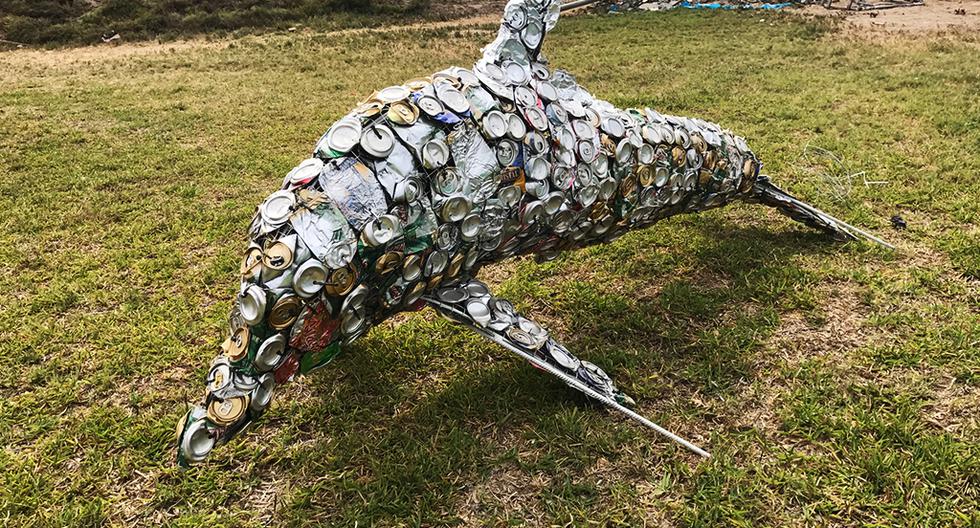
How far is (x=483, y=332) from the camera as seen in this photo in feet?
8.54

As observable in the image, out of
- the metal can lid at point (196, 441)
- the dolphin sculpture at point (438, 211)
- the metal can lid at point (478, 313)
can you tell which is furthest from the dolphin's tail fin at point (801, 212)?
the metal can lid at point (196, 441)

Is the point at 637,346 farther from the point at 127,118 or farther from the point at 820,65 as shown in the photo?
the point at 820,65

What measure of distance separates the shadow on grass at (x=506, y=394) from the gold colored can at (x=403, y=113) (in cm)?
137

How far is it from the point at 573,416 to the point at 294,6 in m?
15.6

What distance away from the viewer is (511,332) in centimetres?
260

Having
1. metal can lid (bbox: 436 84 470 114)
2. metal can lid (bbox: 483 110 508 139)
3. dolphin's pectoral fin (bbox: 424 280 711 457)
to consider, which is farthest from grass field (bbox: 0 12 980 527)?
metal can lid (bbox: 436 84 470 114)

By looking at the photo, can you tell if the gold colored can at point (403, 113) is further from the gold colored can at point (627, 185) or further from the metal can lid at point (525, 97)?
the gold colored can at point (627, 185)

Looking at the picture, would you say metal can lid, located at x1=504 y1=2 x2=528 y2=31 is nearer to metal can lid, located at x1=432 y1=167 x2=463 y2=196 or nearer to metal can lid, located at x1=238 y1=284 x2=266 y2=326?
metal can lid, located at x1=432 y1=167 x2=463 y2=196

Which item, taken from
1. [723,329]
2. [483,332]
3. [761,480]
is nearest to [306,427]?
[483,332]

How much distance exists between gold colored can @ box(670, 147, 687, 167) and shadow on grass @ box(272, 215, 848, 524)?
0.91 m

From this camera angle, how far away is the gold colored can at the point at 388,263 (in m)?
2.28

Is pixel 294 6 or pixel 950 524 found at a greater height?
pixel 294 6

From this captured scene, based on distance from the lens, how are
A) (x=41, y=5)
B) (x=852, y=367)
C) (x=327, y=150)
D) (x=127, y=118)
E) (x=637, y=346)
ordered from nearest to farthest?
(x=327, y=150) → (x=852, y=367) → (x=637, y=346) → (x=127, y=118) → (x=41, y=5)

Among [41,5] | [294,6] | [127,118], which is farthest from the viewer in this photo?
[294,6]
